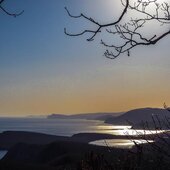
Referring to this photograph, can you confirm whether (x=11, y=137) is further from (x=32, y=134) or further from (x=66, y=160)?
(x=66, y=160)

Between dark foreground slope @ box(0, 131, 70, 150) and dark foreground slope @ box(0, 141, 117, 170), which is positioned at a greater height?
dark foreground slope @ box(0, 131, 70, 150)

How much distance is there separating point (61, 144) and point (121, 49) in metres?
69.4

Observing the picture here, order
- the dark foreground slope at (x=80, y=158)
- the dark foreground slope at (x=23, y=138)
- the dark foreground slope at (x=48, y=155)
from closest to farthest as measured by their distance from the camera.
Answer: the dark foreground slope at (x=80, y=158) < the dark foreground slope at (x=48, y=155) < the dark foreground slope at (x=23, y=138)

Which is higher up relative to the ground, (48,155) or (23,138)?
(23,138)

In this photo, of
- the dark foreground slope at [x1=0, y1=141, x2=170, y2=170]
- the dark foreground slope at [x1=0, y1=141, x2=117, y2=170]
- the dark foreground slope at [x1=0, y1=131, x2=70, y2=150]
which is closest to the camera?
the dark foreground slope at [x1=0, y1=141, x2=170, y2=170]

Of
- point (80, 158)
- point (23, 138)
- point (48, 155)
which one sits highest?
point (23, 138)

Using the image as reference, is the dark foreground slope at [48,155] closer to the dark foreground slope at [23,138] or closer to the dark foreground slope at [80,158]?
the dark foreground slope at [80,158]

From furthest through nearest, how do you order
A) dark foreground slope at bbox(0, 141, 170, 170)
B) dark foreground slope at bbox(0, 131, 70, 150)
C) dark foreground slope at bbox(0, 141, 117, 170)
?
dark foreground slope at bbox(0, 131, 70, 150), dark foreground slope at bbox(0, 141, 117, 170), dark foreground slope at bbox(0, 141, 170, 170)

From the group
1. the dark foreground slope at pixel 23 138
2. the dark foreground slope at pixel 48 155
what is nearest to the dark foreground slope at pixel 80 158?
the dark foreground slope at pixel 48 155

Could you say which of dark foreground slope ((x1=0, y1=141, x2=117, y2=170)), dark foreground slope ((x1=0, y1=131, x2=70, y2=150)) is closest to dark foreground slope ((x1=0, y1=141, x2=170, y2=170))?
dark foreground slope ((x1=0, y1=141, x2=117, y2=170))

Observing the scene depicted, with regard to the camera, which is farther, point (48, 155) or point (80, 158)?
point (48, 155)


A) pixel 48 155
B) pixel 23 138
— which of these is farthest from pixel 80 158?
pixel 23 138

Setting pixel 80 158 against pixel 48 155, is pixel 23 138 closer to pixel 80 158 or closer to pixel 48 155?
pixel 48 155

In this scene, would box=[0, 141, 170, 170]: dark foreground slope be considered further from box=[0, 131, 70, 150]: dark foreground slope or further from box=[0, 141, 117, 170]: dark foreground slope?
box=[0, 131, 70, 150]: dark foreground slope
